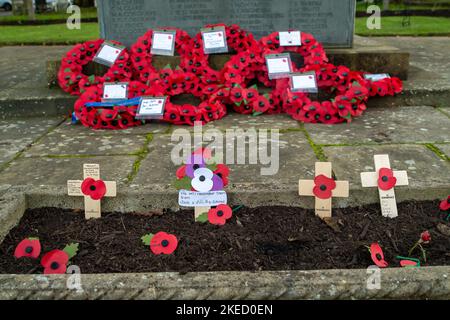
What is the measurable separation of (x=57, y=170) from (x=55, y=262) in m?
1.24

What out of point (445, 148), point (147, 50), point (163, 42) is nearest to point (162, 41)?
point (163, 42)

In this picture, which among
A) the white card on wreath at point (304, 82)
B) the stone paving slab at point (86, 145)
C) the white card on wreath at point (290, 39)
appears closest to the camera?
the stone paving slab at point (86, 145)

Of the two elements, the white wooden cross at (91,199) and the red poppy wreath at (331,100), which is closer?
the white wooden cross at (91,199)

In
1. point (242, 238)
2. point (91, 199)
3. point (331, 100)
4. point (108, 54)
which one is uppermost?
point (108, 54)

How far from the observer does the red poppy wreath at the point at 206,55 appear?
4613 millimetres

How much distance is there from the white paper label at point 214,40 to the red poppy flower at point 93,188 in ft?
9.01

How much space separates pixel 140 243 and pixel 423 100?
3.44m

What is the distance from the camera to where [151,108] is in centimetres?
416

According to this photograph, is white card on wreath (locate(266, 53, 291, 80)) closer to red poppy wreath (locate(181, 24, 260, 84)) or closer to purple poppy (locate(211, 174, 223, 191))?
red poppy wreath (locate(181, 24, 260, 84))

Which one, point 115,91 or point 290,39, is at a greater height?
point 290,39

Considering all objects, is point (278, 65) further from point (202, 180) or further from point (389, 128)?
point (202, 180)

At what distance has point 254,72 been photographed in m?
4.69

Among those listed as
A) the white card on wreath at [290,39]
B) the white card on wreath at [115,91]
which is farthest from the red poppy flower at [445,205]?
the white card on wreath at [115,91]

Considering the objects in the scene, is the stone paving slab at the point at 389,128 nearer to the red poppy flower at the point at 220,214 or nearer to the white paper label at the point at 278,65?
the white paper label at the point at 278,65
